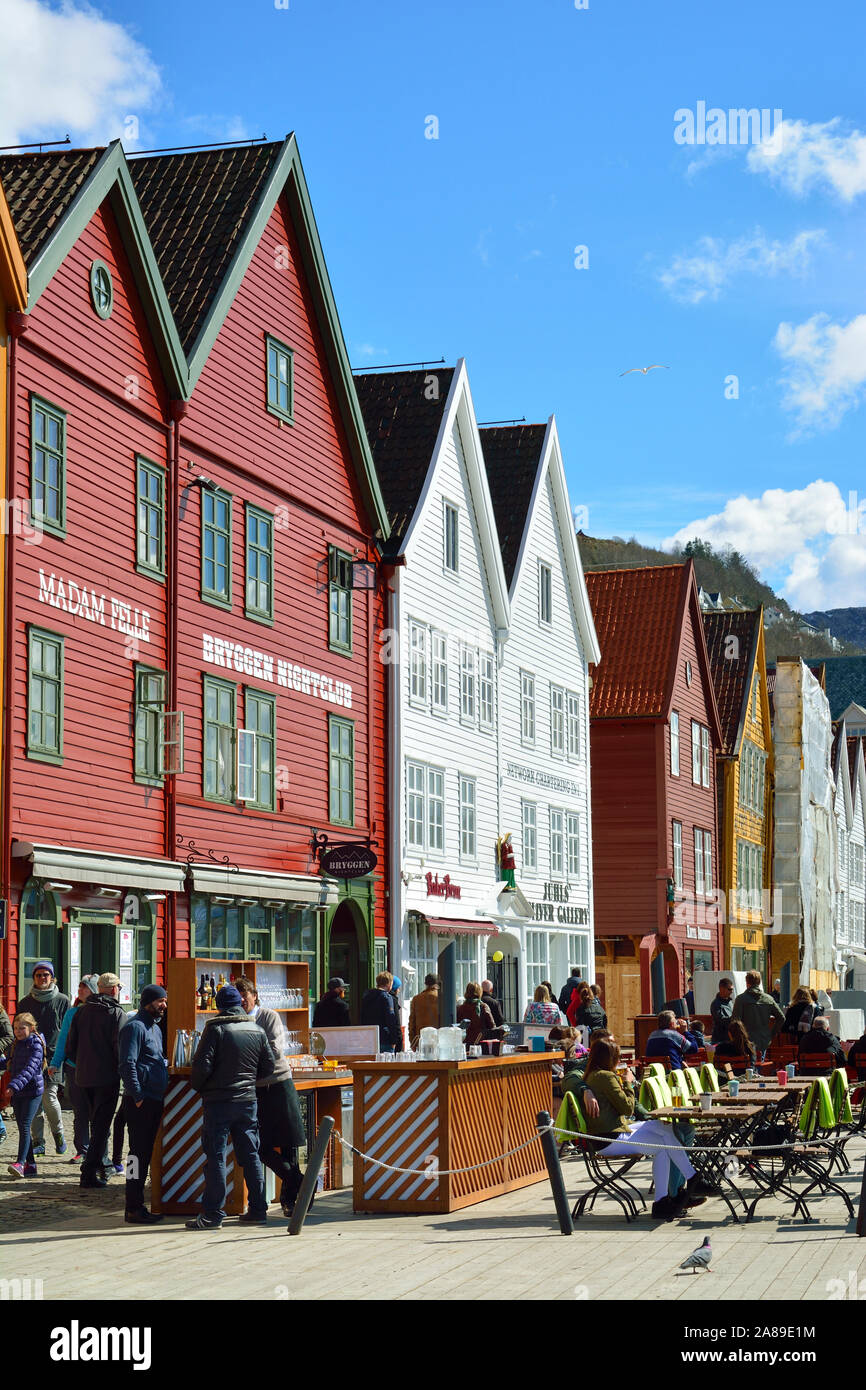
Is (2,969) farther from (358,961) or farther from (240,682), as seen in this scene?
(358,961)

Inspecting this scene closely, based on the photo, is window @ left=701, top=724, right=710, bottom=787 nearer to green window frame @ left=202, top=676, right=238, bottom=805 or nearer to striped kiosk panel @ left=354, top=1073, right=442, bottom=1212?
green window frame @ left=202, top=676, right=238, bottom=805

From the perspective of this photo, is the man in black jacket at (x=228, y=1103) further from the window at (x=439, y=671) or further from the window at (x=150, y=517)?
the window at (x=439, y=671)

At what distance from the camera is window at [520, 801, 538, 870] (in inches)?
1550

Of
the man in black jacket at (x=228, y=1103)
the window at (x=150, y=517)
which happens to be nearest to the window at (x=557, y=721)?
the window at (x=150, y=517)

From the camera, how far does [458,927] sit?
3428 centimetres

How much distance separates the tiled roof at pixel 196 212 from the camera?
2692 cm

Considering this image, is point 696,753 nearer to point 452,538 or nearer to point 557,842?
point 557,842

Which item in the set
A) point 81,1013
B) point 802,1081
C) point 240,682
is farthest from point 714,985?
point 81,1013

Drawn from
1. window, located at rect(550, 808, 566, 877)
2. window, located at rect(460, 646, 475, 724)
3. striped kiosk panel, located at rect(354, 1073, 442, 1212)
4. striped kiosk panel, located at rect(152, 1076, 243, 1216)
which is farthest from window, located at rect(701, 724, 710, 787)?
striped kiosk panel, located at rect(152, 1076, 243, 1216)

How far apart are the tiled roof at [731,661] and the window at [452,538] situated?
70.5ft

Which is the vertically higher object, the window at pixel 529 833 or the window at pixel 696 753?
the window at pixel 696 753

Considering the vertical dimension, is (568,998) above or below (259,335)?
below

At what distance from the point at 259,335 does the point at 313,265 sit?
88.9 inches

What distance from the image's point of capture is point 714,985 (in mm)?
44344
